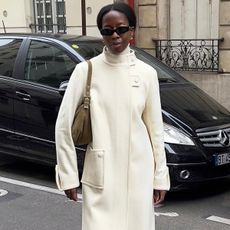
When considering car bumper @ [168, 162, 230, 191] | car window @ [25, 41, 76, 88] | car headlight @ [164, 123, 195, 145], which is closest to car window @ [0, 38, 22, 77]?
car window @ [25, 41, 76, 88]

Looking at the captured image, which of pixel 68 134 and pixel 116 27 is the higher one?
pixel 116 27

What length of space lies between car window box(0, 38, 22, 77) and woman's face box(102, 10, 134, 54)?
3.74m

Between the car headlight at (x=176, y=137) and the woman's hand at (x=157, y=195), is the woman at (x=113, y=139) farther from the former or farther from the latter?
the car headlight at (x=176, y=137)

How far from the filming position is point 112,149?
119 inches

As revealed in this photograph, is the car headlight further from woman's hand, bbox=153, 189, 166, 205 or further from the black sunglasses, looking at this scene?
the black sunglasses

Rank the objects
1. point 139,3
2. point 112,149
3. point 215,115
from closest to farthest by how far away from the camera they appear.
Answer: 1. point 112,149
2. point 215,115
3. point 139,3

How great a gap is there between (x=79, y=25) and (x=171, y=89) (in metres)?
7.79

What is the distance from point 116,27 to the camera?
2.97 meters

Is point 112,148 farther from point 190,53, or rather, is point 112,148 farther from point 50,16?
point 50,16

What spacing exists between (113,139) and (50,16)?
A: 39.0 feet

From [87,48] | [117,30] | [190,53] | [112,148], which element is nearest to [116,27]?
[117,30]

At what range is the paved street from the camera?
491 cm

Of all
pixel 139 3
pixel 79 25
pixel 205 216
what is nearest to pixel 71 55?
pixel 205 216

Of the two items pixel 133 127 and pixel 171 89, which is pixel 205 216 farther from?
pixel 133 127
